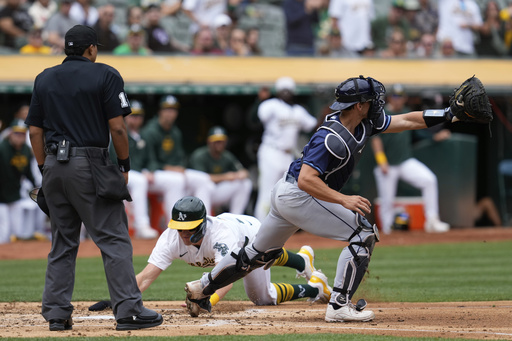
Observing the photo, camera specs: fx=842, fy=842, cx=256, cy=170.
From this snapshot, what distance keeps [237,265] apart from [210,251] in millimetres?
495

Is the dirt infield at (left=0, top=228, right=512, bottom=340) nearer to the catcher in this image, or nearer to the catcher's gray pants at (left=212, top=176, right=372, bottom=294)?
the catcher

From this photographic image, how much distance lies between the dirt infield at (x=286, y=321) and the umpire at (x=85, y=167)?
240 millimetres

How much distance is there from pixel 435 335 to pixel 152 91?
8709mm

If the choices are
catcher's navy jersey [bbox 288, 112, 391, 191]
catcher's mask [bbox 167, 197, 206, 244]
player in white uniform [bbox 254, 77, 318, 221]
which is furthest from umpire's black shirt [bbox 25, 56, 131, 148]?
player in white uniform [bbox 254, 77, 318, 221]

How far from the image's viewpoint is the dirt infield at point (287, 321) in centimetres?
543

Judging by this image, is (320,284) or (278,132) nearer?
(320,284)

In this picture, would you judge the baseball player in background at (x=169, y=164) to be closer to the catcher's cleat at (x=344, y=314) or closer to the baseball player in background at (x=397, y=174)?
the baseball player in background at (x=397, y=174)

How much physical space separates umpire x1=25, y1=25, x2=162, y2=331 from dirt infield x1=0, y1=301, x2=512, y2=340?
243 mm

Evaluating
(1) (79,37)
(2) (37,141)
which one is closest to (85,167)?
(2) (37,141)

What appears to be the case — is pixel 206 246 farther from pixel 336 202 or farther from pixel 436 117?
pixel 436 117

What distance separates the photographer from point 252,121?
13570mm

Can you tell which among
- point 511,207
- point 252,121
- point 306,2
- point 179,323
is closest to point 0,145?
point 252,121

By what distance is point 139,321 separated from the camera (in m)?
5.50

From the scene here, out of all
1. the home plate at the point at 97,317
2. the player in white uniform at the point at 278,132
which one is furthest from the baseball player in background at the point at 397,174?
the home plate at the point at 97,317
